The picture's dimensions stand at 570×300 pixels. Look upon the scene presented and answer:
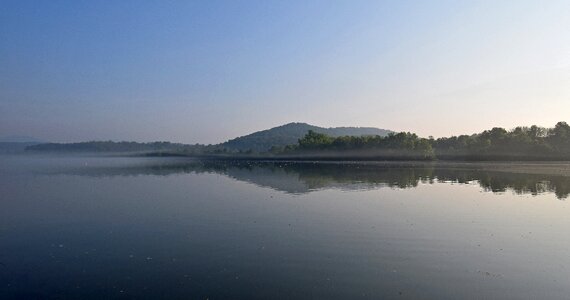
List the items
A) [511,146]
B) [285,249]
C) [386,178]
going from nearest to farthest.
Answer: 1. [285,249]
2. [386,178]
3. [511,146]

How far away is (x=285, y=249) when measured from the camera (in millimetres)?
21391

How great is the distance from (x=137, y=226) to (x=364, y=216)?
55.3 ft

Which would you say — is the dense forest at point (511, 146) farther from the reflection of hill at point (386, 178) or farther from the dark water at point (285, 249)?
the dark water at point (285, 249)

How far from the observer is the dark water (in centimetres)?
1555

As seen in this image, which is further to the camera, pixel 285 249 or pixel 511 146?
pixel 511 146

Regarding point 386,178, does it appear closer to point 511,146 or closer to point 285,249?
point 285,249

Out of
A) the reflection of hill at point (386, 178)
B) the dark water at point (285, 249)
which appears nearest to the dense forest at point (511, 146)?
the reflection of hill at point (386, 178)

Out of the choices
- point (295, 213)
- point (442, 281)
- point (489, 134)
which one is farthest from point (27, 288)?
point (489, 134)

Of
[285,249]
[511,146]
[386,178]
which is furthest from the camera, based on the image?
[511,146]

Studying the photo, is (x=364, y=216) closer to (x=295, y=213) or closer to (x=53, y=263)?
(x=295, y=213)

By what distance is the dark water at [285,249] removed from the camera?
15547mm

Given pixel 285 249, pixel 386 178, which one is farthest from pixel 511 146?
pixel 285 249

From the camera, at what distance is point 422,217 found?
1245 inches

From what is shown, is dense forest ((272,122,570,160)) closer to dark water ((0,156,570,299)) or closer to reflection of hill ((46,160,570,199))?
reflection of hill ((46,160,570,199))
